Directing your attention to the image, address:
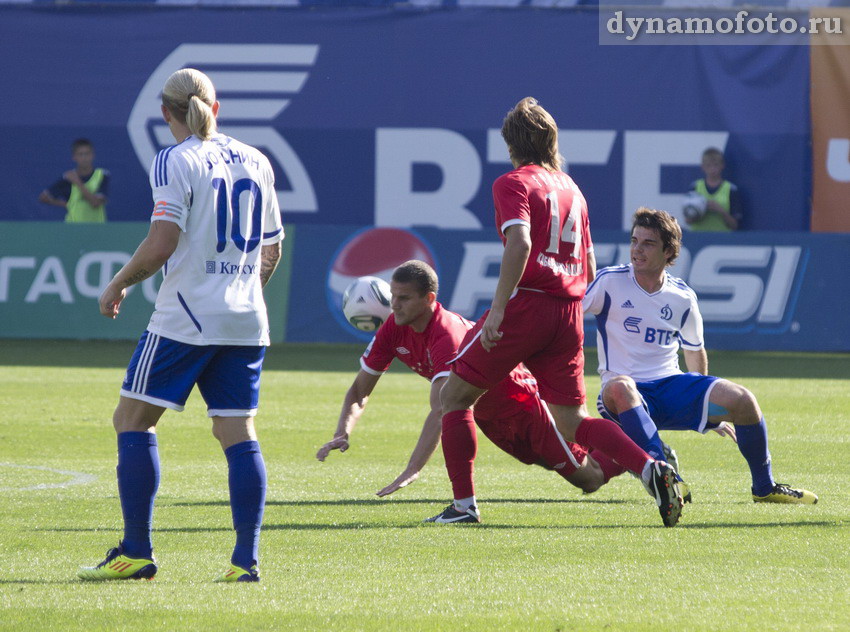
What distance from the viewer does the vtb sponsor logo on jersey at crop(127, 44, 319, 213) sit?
20.4 meters

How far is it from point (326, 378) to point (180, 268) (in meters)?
9.36

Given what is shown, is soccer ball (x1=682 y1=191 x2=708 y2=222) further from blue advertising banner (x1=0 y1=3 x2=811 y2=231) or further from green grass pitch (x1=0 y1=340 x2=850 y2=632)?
green grass pitch (x1=0 y1=340 x2=850 y2=632)

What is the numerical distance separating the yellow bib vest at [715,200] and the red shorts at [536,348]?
13.2m

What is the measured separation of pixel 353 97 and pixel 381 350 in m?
13.7

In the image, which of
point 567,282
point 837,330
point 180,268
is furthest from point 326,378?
point 180,268

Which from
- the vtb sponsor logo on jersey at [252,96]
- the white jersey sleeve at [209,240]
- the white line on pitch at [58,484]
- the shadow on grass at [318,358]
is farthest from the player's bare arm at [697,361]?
the vtb sponsor logo on jersey at [252,96]

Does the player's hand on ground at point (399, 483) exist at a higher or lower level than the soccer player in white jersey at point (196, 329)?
lower

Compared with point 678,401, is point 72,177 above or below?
above

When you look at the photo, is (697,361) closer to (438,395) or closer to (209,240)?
(438,395)

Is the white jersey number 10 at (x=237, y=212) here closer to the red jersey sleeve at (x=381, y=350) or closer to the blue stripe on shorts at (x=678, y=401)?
the red jersey sleeve at (x=381, y=350)

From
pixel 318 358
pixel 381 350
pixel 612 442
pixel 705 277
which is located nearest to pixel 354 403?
pixel 381 350

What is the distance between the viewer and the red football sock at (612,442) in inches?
248

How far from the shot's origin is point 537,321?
6340 mm

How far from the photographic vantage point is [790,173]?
2000 centimetres
